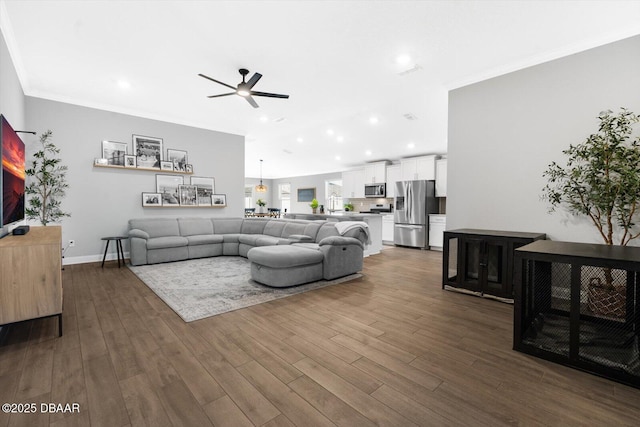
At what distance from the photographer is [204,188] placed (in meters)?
6.71

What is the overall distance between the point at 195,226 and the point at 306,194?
691 cm

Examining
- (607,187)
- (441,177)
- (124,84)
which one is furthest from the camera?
(441,177)

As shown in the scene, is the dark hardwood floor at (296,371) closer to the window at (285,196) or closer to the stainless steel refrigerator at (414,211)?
the stainless steel refrigerator at (414,211)

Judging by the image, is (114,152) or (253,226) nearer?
(114,152)

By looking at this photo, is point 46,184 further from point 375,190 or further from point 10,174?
point 375,190

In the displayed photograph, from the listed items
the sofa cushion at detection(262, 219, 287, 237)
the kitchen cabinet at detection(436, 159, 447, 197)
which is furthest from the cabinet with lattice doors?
the kitchen cabinet at detection(436, 159, 447, 197)

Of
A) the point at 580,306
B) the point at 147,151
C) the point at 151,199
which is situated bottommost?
the point at 580,306

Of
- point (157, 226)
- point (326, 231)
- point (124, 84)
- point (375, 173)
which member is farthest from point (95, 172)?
point (375, 173)

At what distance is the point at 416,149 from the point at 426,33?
15.7ft

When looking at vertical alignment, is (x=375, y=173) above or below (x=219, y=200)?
above

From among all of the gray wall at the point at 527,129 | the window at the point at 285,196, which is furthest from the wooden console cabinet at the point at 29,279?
the window at the point at 285,196

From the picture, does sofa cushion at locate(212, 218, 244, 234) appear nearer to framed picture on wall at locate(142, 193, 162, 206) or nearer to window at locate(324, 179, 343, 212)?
framed picture on wall at locate(142, 193, 162, 206)

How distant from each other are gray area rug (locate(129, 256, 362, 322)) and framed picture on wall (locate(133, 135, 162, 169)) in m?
2.26

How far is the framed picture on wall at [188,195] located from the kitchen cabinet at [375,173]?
5160 mm
